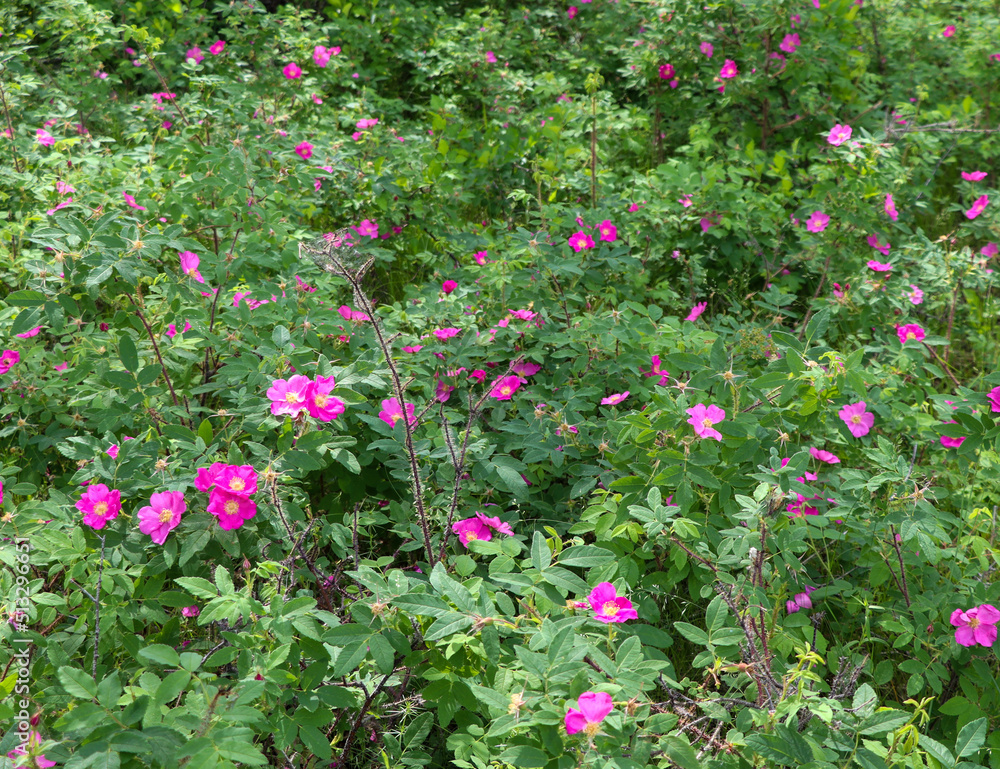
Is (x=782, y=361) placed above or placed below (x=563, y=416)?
above

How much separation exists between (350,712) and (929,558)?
4.12 ft

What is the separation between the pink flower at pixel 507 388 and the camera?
84.4 inches

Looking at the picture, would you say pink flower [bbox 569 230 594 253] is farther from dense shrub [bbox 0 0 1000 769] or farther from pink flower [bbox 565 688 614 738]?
pink flower [bbox 565 688 614 738]

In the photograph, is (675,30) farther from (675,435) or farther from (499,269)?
(675,435)

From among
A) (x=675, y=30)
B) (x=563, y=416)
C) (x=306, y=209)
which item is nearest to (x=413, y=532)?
(x=563, y=416)

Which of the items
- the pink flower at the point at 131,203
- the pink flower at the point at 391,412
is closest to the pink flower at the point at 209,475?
the pink flower at the point at 391,412

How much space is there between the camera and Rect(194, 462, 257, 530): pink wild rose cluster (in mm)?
1468

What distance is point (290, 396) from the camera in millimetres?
1612

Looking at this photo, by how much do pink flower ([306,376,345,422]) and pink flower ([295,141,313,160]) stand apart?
163cm

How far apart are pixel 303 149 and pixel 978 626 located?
2.68m

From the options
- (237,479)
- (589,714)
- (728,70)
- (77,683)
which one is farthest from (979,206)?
(77,683)

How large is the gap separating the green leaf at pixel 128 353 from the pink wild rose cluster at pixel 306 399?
40 centimetres

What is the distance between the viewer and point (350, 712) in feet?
5.04

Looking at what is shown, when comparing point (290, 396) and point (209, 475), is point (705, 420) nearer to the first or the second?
point (290, 396)
